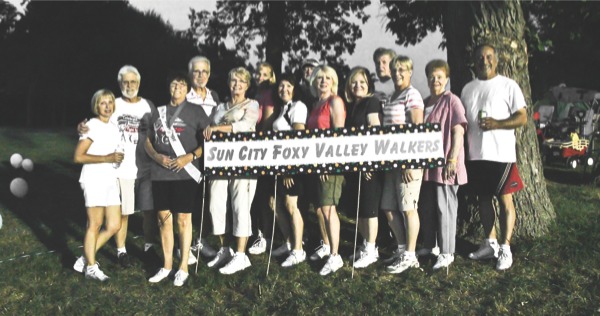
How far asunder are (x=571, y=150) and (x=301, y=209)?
8931mm

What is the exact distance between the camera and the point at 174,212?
18.3 feet

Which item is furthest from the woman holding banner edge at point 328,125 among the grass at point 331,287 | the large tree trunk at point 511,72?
the large tree trunk at point 511,72

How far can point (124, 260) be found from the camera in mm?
6176

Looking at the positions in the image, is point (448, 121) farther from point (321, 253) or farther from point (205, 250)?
point (205, 250)

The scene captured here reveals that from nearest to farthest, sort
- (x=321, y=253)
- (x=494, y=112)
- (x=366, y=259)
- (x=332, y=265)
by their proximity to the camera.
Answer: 1. (x=494, y=112)
2. (x=332, y=265)
3. (x=366, y=259)
4. (x=321, y=253)

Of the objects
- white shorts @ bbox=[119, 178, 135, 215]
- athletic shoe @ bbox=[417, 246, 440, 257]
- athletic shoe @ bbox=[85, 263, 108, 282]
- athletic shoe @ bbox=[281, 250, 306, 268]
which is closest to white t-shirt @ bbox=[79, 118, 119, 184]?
white shorts @ bbox=[119, 178, 135, 215]

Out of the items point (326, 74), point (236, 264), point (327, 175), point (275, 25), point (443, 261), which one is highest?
point (275, 25)

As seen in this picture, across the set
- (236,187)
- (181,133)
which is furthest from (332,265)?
(181,133)

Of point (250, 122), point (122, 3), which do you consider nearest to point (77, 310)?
point (250, 122)

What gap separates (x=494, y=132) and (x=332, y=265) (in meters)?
1.89

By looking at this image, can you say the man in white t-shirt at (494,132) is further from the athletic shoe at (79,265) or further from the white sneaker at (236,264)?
the athletic shoe at (79,265)

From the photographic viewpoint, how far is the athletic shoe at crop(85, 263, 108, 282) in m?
5.75

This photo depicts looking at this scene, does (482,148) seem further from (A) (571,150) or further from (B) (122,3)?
(B) (122,3)

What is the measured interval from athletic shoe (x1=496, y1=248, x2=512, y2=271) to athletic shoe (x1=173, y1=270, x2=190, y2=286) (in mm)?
2822
